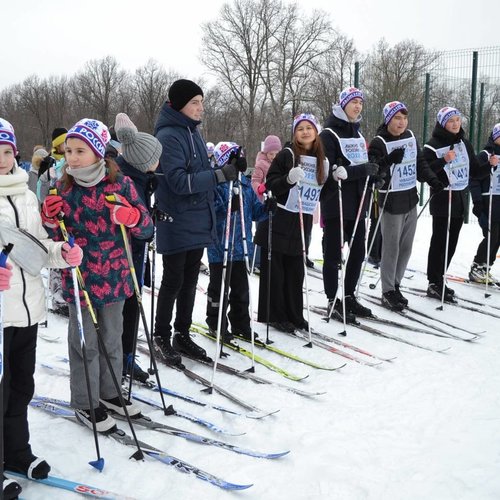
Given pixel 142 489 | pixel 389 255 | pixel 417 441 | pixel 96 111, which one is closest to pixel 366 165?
pixel 389 255

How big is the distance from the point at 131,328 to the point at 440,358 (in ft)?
8.74

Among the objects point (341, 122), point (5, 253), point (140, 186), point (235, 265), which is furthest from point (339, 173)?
point (5, 253)

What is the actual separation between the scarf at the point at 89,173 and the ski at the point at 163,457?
1494 millimetres

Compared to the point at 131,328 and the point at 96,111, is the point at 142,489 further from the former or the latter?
the point at 96,111

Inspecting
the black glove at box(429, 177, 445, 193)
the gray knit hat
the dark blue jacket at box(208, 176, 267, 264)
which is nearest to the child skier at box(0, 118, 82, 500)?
the gray knit hat

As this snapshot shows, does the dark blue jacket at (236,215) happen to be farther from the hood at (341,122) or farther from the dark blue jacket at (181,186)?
the hood at (341,122)

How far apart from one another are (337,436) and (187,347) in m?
1.61

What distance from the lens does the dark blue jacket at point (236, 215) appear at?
4.69m

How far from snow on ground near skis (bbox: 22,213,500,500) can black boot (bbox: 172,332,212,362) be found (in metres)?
0.11

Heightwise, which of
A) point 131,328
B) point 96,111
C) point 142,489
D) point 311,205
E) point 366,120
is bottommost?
point 142,489

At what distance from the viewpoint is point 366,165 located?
504 centimetres

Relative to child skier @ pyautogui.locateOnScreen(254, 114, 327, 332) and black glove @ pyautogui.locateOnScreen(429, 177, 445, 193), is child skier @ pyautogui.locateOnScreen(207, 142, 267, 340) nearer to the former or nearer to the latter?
child skier @ pyautogui.locateOnScreen(254, 114, 327, 332)

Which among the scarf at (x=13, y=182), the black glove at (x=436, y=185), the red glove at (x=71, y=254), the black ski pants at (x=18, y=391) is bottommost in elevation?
the black ski pants at (x=18, y=391)

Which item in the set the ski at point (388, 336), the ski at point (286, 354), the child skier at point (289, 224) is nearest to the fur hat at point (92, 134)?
the child skier at point (289, 224)
